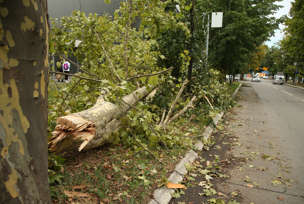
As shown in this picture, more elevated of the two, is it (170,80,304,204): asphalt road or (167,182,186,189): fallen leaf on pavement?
(167,182,186,189): fallen leaf on pavement

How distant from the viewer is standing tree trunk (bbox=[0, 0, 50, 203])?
4.04ft

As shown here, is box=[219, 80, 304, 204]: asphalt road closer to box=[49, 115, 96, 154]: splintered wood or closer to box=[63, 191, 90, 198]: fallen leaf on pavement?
box=[63, 191, 90, 198]: fallen leaf on pavement

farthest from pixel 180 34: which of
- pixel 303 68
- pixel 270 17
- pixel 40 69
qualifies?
pixel 303 68

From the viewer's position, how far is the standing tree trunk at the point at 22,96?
1231 mm

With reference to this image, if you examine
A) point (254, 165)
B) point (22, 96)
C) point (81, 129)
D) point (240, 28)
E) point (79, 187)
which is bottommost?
point (254, 165)

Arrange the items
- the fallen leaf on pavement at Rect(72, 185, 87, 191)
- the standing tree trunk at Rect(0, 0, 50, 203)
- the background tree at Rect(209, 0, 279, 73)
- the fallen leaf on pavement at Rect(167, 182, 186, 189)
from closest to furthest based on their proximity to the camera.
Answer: the standing tree trunk at Rect(0, 0, 50, 203), the fallen leaf on pavement at Rect(72, 185, 87, 191), the fallen leaf on pavement at Rect(167, 182, 186, 189), the background tree at Rect(209, 0, 279, 73)

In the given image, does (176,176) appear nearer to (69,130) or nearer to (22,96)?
(69,130)

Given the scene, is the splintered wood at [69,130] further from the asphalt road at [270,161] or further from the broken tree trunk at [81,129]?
the asphalt road at [270,161]

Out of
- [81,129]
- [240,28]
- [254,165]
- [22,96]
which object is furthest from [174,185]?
[240,28]

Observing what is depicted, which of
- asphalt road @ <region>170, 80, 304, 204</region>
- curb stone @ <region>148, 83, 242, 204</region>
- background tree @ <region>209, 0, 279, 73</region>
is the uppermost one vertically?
background tree @ <region>209, 0, 279, 73</region>

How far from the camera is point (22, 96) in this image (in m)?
1.31

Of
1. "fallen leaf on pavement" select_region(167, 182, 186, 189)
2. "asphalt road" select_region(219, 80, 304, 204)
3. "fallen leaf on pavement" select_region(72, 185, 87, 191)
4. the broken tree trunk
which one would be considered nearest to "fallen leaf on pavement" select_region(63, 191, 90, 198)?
"fallen leaf on pavement" select_region(72, 185, 87, 191)

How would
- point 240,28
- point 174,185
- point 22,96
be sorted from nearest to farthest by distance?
point 22,96 < point 174,185 < point 240,28

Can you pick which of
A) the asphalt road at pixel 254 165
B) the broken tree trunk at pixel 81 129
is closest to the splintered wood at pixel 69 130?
the broken tree trunk at pixel 81 129
